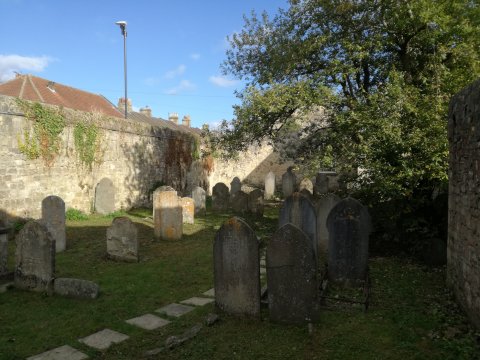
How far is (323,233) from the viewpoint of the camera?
334 inches

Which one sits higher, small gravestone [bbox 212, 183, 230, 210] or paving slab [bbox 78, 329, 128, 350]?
small gravestone [bbox 212, 183, 230, 210]

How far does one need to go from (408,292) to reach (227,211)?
9985 millimetres

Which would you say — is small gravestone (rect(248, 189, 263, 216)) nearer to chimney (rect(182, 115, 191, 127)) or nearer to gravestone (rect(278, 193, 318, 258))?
gravestone (rect(278, 193, 318, 258))

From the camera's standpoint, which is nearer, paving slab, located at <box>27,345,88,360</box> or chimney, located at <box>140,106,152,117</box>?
paving slab, located at <box>27,345,88,360</box>

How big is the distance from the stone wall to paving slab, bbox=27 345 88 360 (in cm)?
454

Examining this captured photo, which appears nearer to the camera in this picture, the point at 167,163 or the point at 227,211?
the point at 227,211

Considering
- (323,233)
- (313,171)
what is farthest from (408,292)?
(313,171)

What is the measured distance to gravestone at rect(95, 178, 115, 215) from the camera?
43.9ft

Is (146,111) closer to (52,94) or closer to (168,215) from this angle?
(52,94)

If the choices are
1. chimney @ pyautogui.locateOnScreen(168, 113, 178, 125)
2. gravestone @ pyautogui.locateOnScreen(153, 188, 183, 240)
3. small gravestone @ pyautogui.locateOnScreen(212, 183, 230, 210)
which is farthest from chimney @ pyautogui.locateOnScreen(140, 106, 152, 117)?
gravestone @ pyautogui.locateOnScreen(153, 188, 183, 240)

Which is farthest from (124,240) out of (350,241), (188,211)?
(350,241)

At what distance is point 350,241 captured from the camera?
20.0ft

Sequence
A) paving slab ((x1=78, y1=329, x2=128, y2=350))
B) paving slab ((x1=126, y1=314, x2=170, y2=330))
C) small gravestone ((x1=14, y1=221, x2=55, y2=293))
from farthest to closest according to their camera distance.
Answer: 1. small gravestone ((x1=14, y1=221, x2=55, y2=293))
2. paving slab ((x1=126, y1=314, x2=170, y2=330))
3. paving slab ((x1=78, y1=329, x2=128, y2=350))

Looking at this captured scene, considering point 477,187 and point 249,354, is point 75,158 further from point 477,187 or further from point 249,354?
point 477,187
